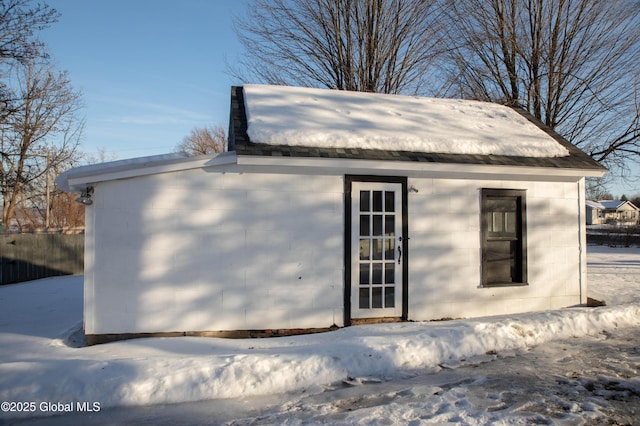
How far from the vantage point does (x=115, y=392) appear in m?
4.07

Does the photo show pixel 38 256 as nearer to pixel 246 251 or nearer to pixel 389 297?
pixel 246 251

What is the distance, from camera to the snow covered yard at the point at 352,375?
3775 mm

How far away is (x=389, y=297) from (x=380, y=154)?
225 cm

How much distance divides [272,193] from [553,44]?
1331 cm

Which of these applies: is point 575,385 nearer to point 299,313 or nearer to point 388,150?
point 299,313

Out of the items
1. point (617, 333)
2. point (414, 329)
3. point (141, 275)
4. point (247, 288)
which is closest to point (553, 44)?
point (617, 333)

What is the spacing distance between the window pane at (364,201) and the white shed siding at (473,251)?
0.72 meters

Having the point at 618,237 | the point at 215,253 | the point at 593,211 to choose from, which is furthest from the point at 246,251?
the point at 593,211

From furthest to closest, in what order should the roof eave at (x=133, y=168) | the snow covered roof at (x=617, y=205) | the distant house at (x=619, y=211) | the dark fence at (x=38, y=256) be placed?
the distant house at (x=619, y=211)
the snow covered roof at (x=617, y=205)
the dark fence at (x=38, y=256)
the roof eave at (x=133, y=168)

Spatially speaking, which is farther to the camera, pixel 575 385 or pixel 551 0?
pixel 551 0

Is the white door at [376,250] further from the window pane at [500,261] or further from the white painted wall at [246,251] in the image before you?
the window pane at [500,261]

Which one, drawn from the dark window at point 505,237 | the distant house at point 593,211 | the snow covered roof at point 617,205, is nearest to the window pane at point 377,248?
the dark window at point 505,237

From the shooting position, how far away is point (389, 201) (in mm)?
6855

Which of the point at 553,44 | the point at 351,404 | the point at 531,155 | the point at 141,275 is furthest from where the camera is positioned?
the point at 553,44
